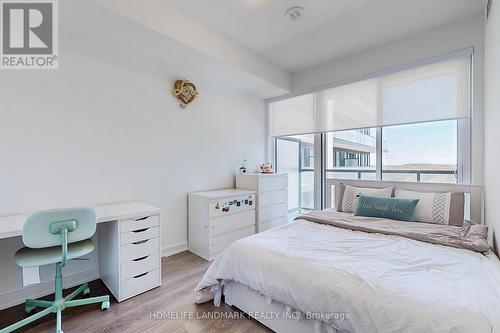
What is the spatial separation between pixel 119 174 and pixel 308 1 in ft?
8.37

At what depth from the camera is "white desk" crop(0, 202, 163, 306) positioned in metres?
1.86

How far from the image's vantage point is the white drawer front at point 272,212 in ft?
11.0

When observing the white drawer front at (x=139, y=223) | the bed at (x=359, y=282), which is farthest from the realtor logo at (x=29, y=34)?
the bed at (x=359, y=282)

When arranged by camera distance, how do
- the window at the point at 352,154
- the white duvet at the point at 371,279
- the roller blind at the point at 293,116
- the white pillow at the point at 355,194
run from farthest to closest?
the roller blind at the point at 293,116 < the window at the point at 352,154 < the white pillow at the point at 355,194 < the white duvet at the point at 371,279

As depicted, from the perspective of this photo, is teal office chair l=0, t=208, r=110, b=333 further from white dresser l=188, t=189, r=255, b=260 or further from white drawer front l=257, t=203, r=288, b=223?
white drawer front l=257, t=203, r=288, b=223

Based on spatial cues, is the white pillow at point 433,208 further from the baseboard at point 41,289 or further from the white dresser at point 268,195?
the baseboard at point 41,289

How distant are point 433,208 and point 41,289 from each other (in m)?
3.65

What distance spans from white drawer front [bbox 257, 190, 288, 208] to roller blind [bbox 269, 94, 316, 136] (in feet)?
3.51

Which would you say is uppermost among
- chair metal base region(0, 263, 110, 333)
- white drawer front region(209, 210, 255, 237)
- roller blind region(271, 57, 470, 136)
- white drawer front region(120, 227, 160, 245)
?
roller blind region(271, 57, 470, 136)

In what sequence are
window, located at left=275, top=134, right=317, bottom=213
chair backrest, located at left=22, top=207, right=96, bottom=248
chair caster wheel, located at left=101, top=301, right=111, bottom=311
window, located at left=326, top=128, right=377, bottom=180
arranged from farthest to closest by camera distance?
window, located at left=275, top=134, right=317, bottom=213 < window, located at left=326, top=128, right=377, bottom=180 < chair caster wheel, located at left=101, top=301, right=111, bottom=311 < chair backrest, located at left=22, top=207, right=96, bottom=248

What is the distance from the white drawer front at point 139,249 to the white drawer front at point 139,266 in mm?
37

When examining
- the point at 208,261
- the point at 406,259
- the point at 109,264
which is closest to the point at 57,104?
the point at 109,264

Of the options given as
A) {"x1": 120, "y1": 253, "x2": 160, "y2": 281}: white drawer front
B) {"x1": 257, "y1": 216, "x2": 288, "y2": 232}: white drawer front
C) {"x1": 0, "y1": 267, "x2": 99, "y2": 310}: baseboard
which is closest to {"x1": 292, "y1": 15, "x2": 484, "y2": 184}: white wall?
{"x1": 257, "y1": 216, "x2": 288, "y2": 232}: white drawer front

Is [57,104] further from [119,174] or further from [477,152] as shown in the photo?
A: [477,152]
